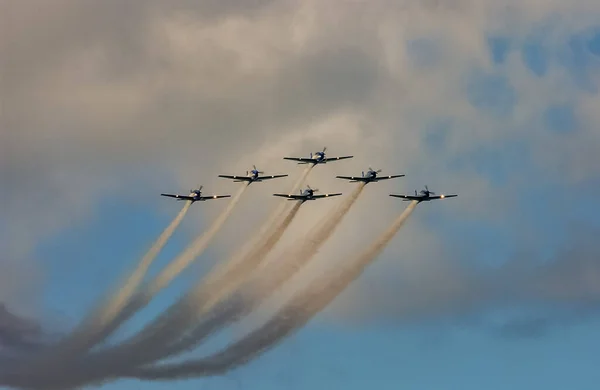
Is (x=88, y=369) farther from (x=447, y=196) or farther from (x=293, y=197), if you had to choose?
(x=447, y=196)

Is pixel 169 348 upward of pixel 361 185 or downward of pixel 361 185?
downward

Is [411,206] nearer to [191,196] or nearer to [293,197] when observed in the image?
[293,197]

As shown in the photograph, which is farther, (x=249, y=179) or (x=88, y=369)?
(x=249, y=179)

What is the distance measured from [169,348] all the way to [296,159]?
23568 mm

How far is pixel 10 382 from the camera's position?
107438mm

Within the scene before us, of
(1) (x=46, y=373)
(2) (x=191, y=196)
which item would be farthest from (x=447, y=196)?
(1) (x=46, y=373)

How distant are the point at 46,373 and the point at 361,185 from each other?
1441 inches

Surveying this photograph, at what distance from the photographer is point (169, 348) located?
105188 millimetres

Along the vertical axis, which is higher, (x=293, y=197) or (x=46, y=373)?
(x=293, y=197)

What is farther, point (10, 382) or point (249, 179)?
point (249, 179)

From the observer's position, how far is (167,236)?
367 feet

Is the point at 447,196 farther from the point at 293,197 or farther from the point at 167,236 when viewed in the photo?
the point at 167,236

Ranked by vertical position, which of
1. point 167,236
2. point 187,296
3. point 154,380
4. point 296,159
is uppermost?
point 296,159

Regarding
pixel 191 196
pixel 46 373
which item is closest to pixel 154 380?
pixel 46 373
